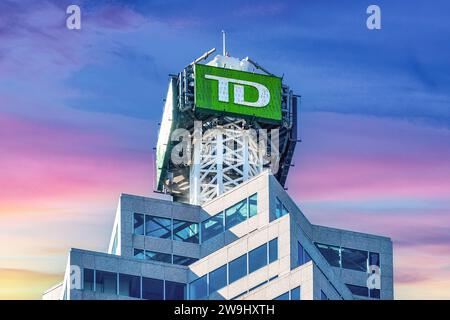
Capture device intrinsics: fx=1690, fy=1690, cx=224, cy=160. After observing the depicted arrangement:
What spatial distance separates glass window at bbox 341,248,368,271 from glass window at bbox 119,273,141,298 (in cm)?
2261

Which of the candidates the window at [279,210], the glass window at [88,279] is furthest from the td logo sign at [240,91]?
the glass window at [88,279]

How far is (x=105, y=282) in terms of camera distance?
11450 cm

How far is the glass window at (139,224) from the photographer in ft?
420

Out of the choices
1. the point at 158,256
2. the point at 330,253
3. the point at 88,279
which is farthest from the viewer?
the point at 330,253

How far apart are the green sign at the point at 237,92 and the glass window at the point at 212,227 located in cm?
1250

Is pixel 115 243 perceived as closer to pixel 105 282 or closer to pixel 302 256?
pixel 105 282

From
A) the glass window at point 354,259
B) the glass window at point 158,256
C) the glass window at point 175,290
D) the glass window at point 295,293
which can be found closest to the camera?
the glass window at point 295,293

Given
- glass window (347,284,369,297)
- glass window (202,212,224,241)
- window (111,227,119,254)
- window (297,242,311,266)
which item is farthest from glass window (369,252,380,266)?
window (111,227,119,254)

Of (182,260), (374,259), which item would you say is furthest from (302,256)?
(374,259)

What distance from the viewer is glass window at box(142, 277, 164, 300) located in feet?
382

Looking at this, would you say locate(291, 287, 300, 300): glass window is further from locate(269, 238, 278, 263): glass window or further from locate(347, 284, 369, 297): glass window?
locate(347, 284, 369, 297): glass window

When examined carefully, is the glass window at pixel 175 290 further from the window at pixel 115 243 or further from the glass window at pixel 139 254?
the window at pixel 115 243

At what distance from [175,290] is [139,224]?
11600 mm

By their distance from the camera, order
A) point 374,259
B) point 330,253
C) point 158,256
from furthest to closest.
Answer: point 374,259
point 330,253
point 158,256
